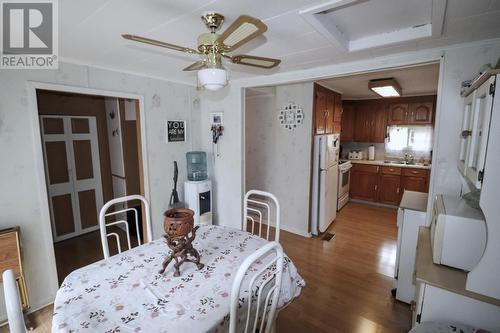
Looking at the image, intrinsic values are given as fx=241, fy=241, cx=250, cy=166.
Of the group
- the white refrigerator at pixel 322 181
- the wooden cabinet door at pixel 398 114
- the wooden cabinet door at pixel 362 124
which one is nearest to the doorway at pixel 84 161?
the white refrigerator at pixel 322 181

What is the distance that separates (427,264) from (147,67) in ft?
9.60

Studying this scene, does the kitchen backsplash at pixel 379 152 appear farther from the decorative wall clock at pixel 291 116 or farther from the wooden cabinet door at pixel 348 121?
the decorative wall clock at pixel 291 116

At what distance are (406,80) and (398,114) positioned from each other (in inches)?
60.2

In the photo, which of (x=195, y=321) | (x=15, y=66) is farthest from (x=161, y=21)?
(x=195, y=321)

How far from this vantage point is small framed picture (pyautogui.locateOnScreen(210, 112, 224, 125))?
3402mm

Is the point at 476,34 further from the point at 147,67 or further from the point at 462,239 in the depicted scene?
the point at 147,67

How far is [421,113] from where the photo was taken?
4480 mm

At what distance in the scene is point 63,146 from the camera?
3.49 metres

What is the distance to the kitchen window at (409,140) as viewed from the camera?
4.85m

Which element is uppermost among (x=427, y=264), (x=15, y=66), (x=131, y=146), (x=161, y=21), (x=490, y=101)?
(x=161, y=21)

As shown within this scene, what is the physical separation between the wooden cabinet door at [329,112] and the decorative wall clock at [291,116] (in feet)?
1.84

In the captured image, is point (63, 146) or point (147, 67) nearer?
point (147, 67)

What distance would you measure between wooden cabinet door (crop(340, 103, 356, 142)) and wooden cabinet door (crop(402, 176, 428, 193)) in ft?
4.49

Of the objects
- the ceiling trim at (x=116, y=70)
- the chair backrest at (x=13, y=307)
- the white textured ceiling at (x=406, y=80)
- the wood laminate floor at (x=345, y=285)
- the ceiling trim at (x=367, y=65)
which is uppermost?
the white textured ceiling at (x=406, y=80)
